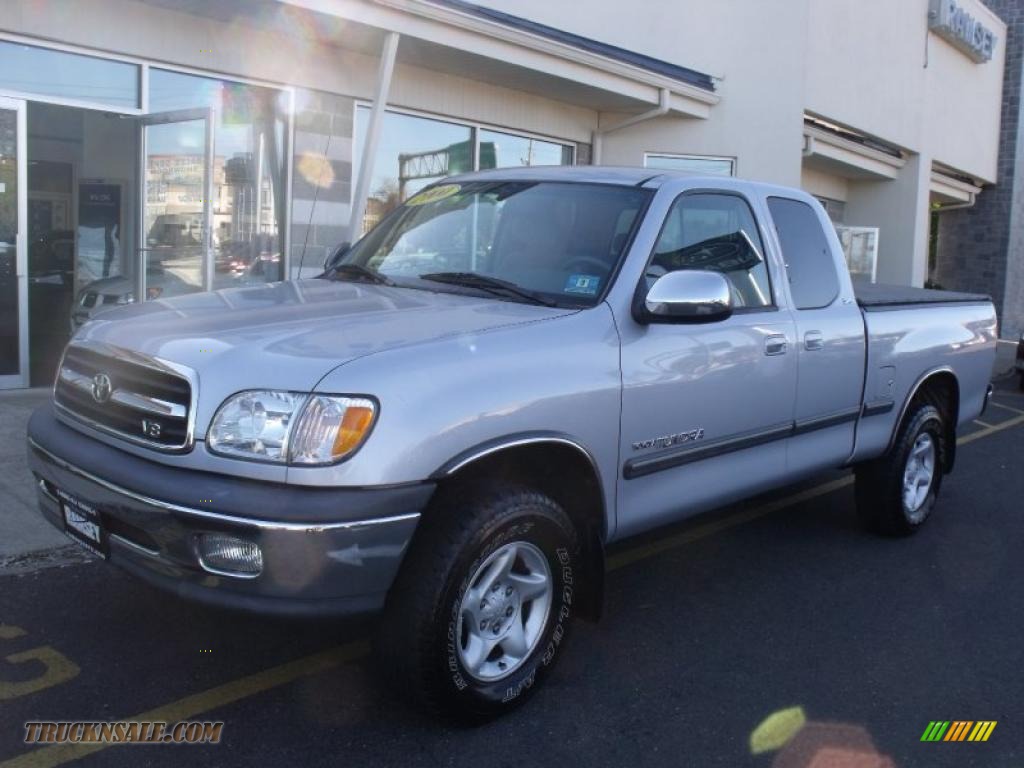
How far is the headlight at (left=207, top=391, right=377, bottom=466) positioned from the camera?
3090mm

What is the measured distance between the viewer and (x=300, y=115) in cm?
1011

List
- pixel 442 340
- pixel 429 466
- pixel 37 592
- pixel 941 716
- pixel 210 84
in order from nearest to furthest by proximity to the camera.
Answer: pixel 429 466
pixel 442 340
pixel 941 716
pixel 37 592
pixel 210 84

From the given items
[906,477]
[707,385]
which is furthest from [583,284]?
[906,477]

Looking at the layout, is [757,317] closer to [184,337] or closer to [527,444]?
[527,444]

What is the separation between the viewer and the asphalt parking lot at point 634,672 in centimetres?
347

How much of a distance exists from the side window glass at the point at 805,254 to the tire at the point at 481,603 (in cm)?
212

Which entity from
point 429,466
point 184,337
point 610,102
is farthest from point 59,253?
point 429,466

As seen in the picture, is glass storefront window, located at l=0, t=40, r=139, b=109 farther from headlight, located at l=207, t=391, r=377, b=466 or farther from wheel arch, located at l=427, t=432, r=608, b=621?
wheel arch, located at l=427, t=432, r=608, b=621

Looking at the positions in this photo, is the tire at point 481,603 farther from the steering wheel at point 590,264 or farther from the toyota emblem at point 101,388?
the toyota emblem at point 101,388

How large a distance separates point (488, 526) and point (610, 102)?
10298 mm

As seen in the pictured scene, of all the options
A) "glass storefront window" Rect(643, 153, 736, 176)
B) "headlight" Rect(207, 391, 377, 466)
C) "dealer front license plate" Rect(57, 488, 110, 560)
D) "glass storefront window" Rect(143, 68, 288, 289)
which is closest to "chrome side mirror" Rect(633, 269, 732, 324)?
"headlight" Rect(207, 391, 377, 466)

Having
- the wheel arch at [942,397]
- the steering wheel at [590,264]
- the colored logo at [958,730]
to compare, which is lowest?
the colored logo at [958,730]

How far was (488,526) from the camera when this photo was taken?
3.37 meters

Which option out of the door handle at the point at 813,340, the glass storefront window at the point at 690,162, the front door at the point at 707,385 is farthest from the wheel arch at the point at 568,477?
the glass storefront window at the point at 690,162
